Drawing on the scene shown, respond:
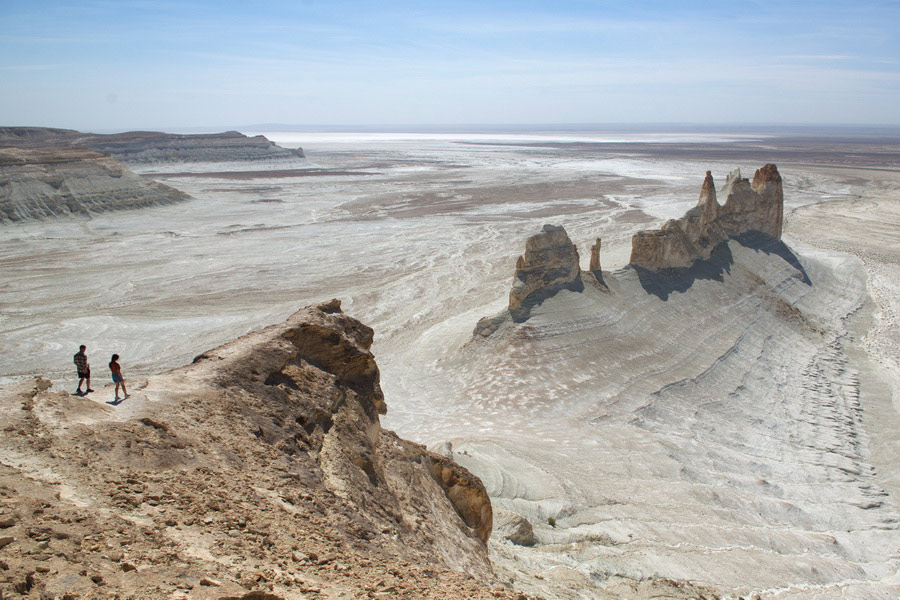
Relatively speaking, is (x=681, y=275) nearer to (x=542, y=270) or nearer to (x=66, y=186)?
(x=542, y=270)

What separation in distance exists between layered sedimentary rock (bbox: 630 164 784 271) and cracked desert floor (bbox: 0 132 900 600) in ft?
4.19

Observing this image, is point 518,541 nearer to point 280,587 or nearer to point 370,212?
point 280,587

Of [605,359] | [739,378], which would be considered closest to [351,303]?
[605,359]

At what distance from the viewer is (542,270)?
2019cm

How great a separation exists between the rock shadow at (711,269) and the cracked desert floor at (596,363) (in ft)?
0.91

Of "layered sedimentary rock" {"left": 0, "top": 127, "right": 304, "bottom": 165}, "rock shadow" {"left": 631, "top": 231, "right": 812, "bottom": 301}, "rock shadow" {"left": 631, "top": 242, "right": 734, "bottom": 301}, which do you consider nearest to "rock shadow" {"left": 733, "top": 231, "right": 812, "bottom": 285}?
"rock shadow" {"left": 631, "top": 231, "right": 812, "bottom": 301}

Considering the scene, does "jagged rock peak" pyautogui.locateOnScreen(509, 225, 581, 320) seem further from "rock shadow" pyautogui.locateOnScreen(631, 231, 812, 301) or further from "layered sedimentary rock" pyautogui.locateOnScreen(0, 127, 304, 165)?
"layered sedimentary rock" pyautogui.locateOnScreen(0, 127, 304, 165)

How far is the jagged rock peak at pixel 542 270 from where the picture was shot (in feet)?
65.0

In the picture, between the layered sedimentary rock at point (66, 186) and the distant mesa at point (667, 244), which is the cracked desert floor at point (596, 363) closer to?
the distant mesa at point (667, 244)

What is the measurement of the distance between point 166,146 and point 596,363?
110m

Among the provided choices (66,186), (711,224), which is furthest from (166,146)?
(711,224)

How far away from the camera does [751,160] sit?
377 feet

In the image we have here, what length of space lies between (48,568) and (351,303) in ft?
82.0

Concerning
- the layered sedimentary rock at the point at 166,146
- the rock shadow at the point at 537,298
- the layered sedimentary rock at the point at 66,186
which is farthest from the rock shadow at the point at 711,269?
the layered sedimentary rock at the point at 166,146
